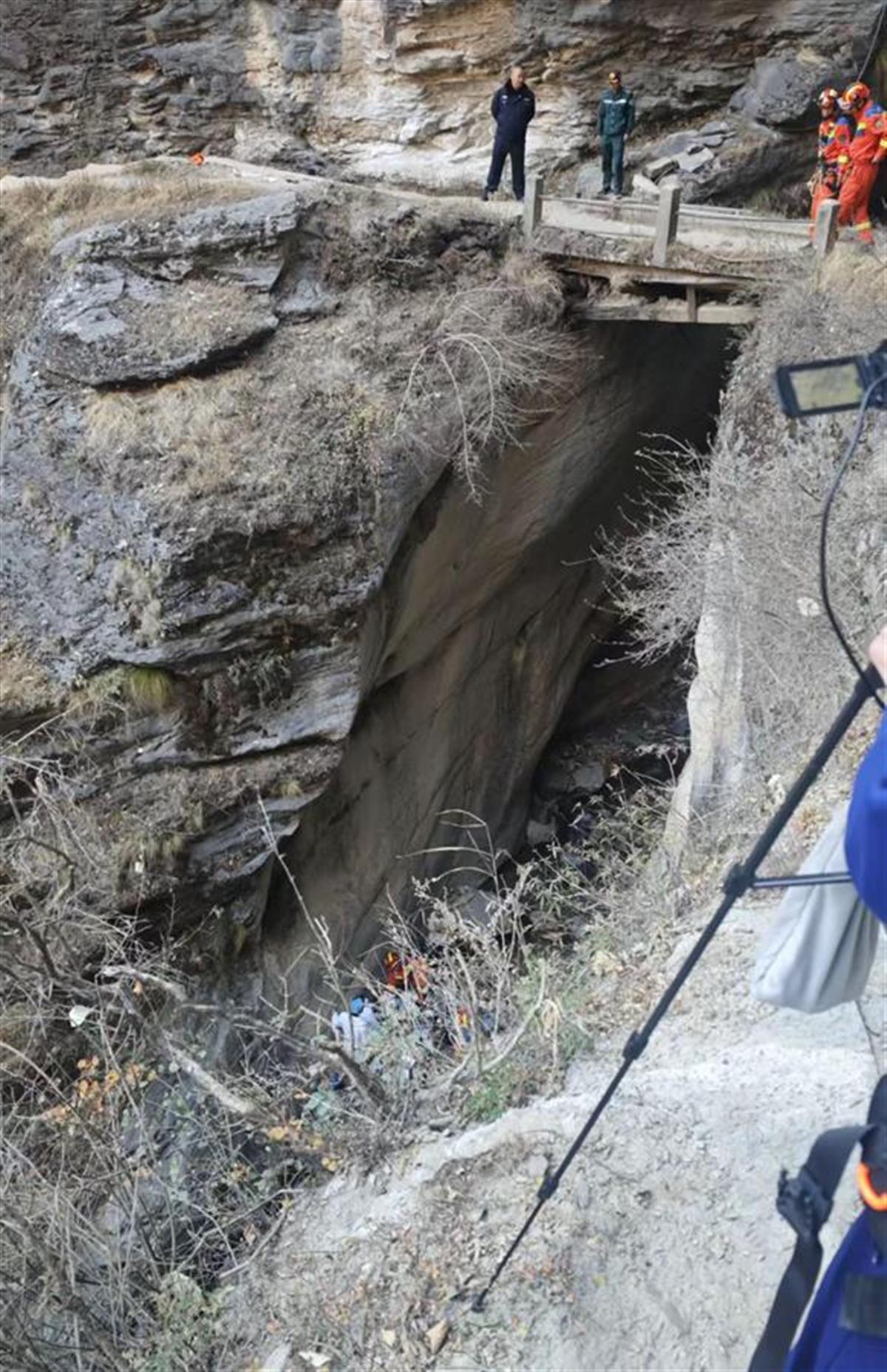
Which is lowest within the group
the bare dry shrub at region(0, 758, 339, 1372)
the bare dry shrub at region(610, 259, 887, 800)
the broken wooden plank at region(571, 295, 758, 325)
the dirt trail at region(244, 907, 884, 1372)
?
the bare dry shrub at region(0, 758, 339, 1372)

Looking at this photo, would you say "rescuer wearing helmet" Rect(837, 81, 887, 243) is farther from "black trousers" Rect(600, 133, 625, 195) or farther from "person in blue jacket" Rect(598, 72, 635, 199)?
"black trousers" Rect(600, 133, 625, 195)

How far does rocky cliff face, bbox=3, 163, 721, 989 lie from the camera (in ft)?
28.4

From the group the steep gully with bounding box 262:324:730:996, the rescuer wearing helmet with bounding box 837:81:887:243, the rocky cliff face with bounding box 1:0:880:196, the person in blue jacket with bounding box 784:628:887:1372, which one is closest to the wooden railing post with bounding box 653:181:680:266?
the rescuer wearing helmet with bounding box 837:81:887:243

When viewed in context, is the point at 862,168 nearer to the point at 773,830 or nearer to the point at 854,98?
the point at 854,98

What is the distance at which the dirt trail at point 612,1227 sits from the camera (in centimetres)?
328

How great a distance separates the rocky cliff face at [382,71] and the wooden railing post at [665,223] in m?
2.63

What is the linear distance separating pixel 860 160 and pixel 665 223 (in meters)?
1.53

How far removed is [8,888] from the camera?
764cm

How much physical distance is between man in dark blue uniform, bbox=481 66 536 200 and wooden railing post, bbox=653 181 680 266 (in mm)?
1760

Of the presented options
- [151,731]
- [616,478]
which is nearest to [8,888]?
[151,731]

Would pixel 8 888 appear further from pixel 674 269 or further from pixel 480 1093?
pixel 674 269

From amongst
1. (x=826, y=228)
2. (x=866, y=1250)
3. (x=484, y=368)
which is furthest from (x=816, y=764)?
(x=484, y=368)

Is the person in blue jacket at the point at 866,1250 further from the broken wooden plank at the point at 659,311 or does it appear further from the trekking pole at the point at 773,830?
the broken wooden plank at the point at 659,311

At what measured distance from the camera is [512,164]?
34.7ft
